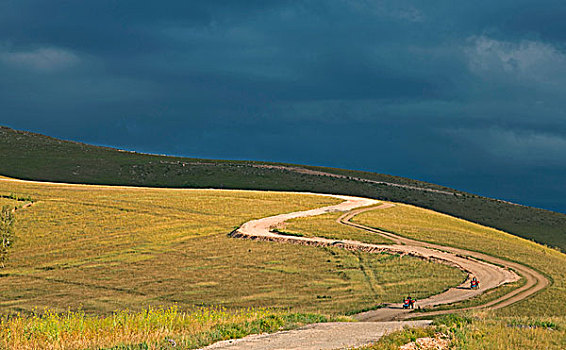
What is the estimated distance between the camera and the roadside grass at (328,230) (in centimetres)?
5002

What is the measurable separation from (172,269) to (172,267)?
0.55 m

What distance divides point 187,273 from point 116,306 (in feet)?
25.4

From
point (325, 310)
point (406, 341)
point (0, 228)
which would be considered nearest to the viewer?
point (406, 341)

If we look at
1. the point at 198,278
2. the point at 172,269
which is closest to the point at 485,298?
the point at 198,278

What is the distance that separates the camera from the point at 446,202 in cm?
9919

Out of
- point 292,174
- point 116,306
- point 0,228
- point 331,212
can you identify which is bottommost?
point 116,306

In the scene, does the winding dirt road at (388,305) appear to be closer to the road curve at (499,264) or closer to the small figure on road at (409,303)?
the road curve at (499,264)

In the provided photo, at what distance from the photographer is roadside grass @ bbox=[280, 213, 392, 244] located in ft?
164

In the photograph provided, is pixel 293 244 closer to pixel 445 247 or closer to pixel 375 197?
pixel 445 247

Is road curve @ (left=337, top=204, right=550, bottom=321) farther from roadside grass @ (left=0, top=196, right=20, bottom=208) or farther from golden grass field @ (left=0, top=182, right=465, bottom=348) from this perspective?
roadside grass @ (left=0, top=196, right=20, bottom=208)

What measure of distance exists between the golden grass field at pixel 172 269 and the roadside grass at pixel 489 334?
604 cm

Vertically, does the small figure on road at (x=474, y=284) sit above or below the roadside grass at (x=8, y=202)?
below

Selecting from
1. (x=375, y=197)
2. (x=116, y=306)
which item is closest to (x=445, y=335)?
(x=116, y=306)

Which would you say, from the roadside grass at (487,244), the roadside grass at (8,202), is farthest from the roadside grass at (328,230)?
the roadside grass at (8,202)
